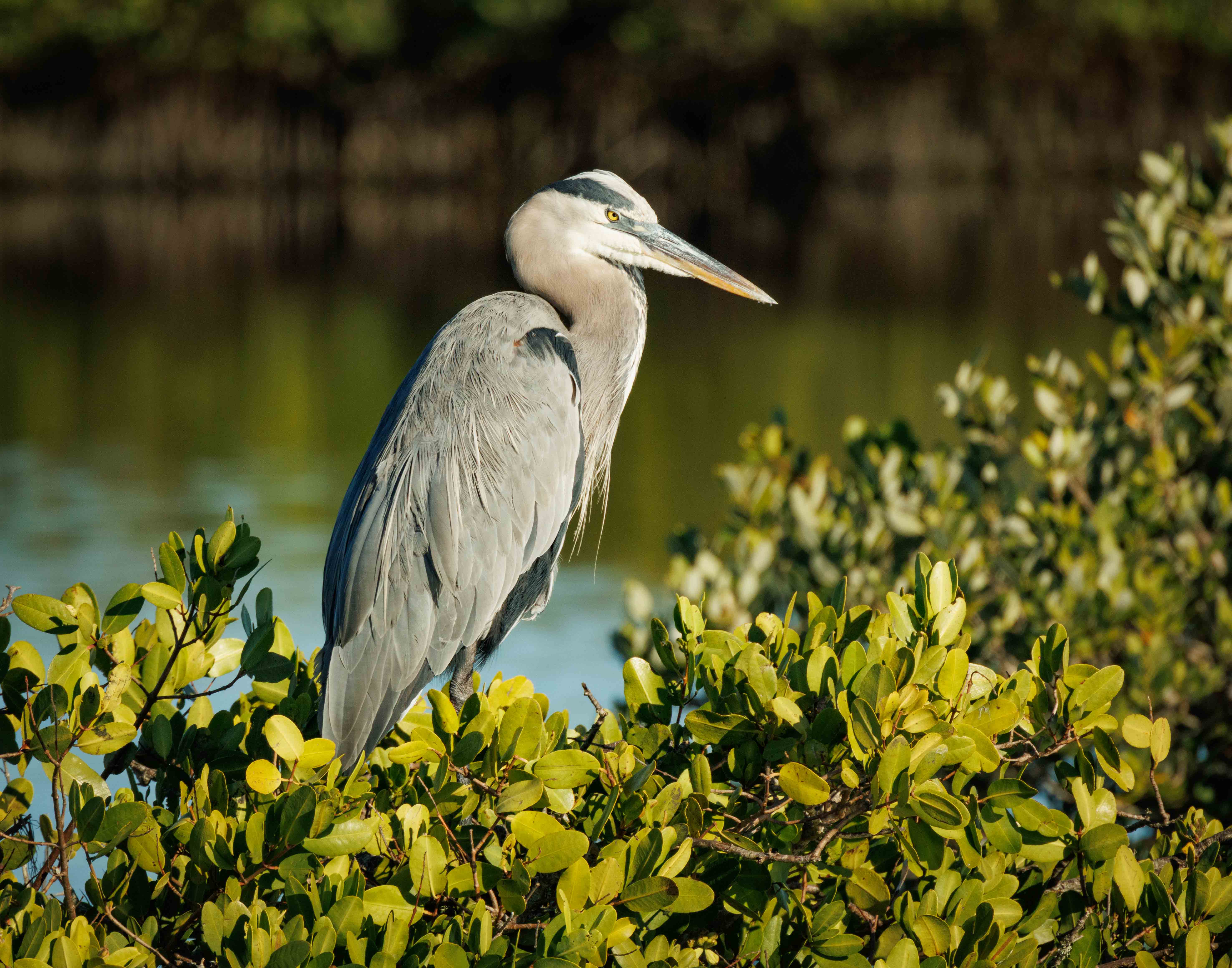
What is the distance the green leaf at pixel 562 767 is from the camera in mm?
1527

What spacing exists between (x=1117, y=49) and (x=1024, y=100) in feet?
11.7

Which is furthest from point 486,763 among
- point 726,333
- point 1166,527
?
point 726,333

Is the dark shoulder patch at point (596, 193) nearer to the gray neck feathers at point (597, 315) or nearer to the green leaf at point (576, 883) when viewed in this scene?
the gray neck feathers at point (597, 315)

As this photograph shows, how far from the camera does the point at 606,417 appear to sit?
125 inches

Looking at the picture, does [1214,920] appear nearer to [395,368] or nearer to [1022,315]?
[395,368]

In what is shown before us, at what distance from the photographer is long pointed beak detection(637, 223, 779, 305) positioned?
2.96m

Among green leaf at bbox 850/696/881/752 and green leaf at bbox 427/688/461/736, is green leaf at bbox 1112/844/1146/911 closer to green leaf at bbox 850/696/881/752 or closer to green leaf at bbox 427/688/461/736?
green leaf at bbox 850/696/881/752

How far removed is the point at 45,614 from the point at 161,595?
15 centimetres

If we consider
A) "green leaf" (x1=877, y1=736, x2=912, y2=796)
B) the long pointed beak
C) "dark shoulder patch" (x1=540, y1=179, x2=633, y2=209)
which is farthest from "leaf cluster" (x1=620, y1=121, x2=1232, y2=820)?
"green leaf" (x1=877, y1=736, x2=912, y2=796)

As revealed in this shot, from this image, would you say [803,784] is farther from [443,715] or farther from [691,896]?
[443,715]

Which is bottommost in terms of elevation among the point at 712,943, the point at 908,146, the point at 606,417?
the point at 712,943

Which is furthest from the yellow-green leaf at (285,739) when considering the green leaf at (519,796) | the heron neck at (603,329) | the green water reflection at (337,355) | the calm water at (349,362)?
the green water reflection at (337,355)

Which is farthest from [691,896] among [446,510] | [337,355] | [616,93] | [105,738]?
[616,93]

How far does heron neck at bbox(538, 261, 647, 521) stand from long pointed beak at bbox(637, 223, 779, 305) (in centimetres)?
11
